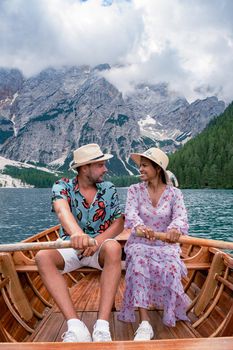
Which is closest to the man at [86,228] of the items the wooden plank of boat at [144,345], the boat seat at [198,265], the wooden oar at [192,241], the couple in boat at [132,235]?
the couple in boat at [132,235]

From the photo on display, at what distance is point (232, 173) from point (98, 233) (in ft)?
405

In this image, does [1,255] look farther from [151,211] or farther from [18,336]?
[151,211]

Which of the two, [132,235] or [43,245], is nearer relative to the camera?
[43,245]

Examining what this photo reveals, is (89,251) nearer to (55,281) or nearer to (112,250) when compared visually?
(112,250)

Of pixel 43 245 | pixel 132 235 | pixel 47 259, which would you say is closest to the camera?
pixel 43 245

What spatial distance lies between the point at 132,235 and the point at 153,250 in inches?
16.7

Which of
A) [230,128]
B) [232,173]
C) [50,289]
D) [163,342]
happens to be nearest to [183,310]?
[50,289]

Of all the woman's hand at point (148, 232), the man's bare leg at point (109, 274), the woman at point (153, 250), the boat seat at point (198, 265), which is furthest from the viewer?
the boat seat at point (198, 265)

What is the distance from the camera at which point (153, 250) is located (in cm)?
535

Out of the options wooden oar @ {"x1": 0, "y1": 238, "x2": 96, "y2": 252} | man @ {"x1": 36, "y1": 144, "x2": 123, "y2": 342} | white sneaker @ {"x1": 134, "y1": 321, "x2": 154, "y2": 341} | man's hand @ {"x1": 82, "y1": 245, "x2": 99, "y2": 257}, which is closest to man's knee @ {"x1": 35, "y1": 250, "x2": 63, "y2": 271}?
man @ {"x1": 36, "y1": 144, "x2": 123, "y2": 342}

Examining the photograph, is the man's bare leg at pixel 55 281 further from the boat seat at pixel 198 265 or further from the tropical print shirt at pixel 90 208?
the boat seat at pixel 198 265

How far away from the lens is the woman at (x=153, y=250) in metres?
5.17

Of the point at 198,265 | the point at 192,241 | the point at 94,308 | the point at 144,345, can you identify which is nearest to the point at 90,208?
the point at 192,241

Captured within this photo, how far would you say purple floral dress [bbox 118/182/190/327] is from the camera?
522 centimetres
